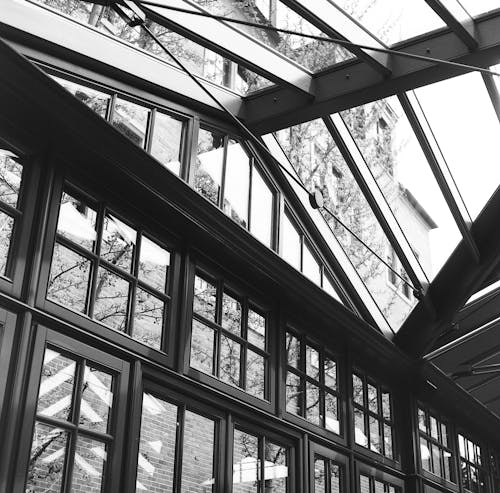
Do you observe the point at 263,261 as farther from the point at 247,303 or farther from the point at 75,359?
the point at 75,359

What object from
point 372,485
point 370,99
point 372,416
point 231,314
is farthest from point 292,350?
point 370,99

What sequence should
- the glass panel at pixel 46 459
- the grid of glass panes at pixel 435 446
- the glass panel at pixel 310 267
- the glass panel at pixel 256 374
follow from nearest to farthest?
1. the glass panel at pixel 46 459
2. the glass panel at pixel 256 374
3. the glass panel at pixel 310 267
4. the grid of glass panes at pixel 435 446

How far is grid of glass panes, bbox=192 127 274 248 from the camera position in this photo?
255 inches

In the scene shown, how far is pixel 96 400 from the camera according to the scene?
4941 millimetres

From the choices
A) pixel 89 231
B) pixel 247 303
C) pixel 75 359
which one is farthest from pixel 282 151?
pixel 75 359

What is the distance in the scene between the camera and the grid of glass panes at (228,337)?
6.05m

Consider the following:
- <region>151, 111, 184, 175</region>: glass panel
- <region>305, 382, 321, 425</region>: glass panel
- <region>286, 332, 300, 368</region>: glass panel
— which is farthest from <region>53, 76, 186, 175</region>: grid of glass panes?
<region>305, 382, 321, 425</region>: glass panel

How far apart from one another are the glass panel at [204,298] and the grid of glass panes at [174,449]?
780 mm

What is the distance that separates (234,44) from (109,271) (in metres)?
1.88

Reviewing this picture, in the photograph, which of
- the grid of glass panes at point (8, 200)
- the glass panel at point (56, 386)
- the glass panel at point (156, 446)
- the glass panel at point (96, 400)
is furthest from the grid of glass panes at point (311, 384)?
the grid of glass panes at point (8, 200)

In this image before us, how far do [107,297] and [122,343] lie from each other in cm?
31

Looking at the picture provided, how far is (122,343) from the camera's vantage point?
17.2 feet

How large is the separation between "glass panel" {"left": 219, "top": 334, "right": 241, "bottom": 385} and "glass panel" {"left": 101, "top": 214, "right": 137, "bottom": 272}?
112 cm

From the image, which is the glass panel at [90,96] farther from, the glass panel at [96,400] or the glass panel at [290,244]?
the glass panel at [290,244]
